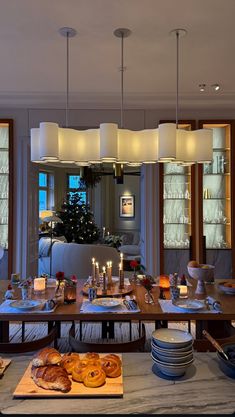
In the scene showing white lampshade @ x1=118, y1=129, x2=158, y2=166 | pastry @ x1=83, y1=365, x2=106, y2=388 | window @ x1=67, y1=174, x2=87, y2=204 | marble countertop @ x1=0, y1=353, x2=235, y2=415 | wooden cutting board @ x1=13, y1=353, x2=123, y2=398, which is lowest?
marble countertop @ x1=0, y1=353, x2=235, y2=415

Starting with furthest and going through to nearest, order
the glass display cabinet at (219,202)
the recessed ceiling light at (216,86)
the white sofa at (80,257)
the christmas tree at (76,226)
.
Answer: the christmas tree at (76,226)
the white sofa at (80,257)
the glass display cabinet at (219,202)
the recessed ceiling light at (216,86)

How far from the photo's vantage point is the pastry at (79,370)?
1.17 m

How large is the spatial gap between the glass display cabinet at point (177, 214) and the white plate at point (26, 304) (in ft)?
9.04

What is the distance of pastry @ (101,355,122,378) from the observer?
47.7 inches

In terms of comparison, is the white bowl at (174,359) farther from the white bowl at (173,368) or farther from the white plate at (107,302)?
the white plate at (107,302)

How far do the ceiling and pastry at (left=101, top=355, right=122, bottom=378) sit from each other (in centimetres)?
229

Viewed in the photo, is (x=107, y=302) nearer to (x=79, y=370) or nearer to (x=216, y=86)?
(x=79, y=370)

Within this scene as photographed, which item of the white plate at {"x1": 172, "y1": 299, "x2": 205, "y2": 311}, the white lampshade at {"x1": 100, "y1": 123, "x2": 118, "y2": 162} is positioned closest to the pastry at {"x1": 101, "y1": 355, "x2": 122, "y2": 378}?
the white plate at {"x1": 172, "y1": 299, "x2": 205, "y2": 311}

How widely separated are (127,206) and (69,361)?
1031 centimetres

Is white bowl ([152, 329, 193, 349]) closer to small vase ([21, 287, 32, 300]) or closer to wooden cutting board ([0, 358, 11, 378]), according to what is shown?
wooden cutting board ([0, 358, 11, 378])

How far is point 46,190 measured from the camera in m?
10.5

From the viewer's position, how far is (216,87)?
4.18m

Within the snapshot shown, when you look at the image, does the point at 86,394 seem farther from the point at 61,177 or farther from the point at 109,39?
the point at 61,177

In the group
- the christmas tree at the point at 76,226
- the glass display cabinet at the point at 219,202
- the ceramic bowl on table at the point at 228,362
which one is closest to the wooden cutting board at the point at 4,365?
the ceramic bowl on table at the point at 228,362
